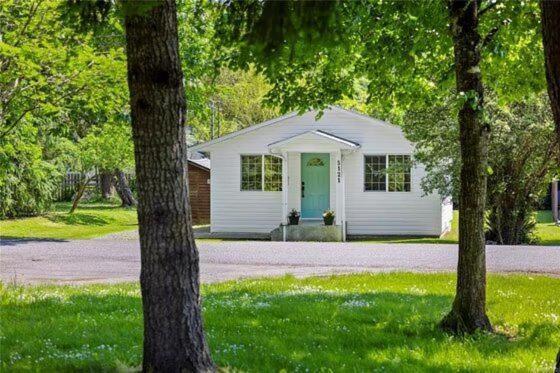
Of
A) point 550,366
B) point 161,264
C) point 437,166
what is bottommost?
point 550,366

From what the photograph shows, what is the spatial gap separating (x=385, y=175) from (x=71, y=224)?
13104 mm

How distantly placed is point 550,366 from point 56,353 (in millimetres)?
4036

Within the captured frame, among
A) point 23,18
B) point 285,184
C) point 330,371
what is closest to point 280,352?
point 330,371

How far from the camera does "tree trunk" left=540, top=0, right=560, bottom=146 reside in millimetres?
4270

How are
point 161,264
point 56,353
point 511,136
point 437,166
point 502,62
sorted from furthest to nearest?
point 437,166 → point 511,136 → point 502,62 → point 56,353 → point 161,264

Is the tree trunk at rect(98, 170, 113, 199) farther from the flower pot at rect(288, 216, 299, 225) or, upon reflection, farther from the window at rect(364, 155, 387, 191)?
the window at rect(364, 155, 387, 191)

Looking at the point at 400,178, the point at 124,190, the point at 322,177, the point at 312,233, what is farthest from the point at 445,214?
the point at 124,190

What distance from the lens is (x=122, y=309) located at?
311 inches

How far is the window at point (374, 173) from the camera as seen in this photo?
990 inches

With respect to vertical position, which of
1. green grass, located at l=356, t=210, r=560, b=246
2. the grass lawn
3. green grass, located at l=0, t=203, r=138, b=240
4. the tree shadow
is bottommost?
the grass lawn

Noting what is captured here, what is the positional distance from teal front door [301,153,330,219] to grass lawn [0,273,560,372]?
49.7 ft

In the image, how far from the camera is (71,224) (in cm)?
2742

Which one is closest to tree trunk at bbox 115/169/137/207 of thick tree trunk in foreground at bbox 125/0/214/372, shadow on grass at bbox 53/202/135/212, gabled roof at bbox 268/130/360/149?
shadow on grass at bbox 53/202/135/212

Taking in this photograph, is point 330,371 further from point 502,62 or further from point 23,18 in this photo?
point 23,18
